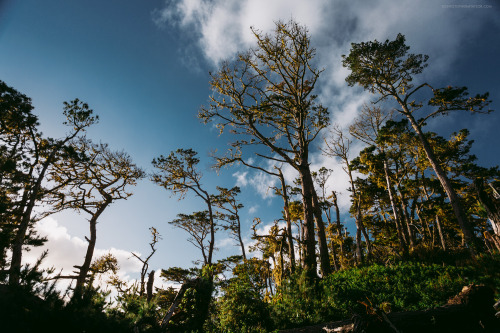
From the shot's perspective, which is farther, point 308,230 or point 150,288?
point 150,288

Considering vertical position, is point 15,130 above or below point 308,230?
above

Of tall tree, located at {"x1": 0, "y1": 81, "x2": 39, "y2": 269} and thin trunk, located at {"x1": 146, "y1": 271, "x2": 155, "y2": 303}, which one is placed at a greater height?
tall tree, located at {"x1": 0, "y1": 81, "x2": 39, "y2": 269}

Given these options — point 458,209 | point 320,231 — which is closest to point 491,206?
point 458,209

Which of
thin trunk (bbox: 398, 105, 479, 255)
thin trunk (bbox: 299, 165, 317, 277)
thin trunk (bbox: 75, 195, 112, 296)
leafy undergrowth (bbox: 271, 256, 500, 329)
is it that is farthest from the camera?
thin trunk (bbox: 75, 195, 112, 296)

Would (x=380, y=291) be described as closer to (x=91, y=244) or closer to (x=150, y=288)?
(x=150, y=288)

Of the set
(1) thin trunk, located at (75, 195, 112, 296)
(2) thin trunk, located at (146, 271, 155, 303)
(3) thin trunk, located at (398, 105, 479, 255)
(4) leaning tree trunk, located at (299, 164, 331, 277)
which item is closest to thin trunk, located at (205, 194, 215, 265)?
A: (2) thin trunk, located at (146, 271, 155, 303)

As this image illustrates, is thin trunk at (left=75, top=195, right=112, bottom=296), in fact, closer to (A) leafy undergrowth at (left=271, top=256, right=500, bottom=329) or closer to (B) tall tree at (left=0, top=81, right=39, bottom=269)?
(B) tall tree at (left=0, top=81, right=39, bottom=269)

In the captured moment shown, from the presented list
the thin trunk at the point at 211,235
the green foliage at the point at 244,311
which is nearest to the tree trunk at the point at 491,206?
the green foliage at the point at 244,311

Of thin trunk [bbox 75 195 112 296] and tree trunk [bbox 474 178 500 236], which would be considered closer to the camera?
tree trunk [bbox 474 178 500 236]

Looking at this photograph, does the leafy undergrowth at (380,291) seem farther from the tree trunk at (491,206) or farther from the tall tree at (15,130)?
the tall tree at (15,130)

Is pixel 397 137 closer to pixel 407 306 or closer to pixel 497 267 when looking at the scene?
pixel 497 267

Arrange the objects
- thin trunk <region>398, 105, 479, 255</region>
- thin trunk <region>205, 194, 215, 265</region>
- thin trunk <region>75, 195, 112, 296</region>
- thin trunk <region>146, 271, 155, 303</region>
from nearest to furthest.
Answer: thin trunk <region>398, 105, 479, 255</region> < thin trunk <region>75, 195, 112, 296</region> < thin trunk <region>146, 271, 155, 303</region> < thin trunk <region>205, 194, 215, 265</region>

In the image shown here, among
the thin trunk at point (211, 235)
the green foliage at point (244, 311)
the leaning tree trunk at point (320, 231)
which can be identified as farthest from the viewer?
the thin trunk at point (211, 235)

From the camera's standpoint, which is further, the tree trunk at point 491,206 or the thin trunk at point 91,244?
the thin trunk at point 91,244
